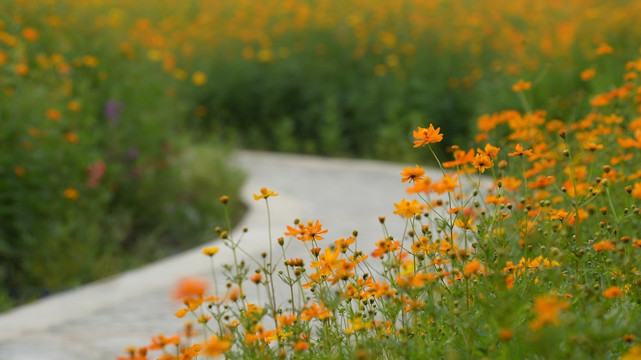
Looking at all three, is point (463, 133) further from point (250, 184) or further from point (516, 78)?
point (250, 184)

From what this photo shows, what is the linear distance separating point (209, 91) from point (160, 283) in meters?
6.06

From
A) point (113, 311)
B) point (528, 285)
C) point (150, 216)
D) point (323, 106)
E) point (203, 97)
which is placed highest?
point (203, 97)

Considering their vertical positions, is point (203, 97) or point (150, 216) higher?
point (203, 97)

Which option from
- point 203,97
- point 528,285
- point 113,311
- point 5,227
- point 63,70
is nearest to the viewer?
point 528,285

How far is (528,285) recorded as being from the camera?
2.34 metres

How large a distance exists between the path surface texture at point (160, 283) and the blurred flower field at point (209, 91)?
2.03 feet

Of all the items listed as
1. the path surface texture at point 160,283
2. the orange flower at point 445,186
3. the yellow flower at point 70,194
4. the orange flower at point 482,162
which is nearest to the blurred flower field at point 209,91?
the yellow flower at point 70,194

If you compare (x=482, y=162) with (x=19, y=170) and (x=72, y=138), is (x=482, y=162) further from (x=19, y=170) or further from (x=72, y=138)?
(x=72, y=138)

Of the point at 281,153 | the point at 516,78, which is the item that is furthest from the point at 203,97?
the point at 516,78

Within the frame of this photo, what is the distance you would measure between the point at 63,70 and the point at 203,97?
4756 mm

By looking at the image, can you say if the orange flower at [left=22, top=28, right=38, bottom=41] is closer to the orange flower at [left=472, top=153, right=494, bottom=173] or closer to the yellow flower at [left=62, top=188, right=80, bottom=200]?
the yellow flower at [left=62, top=188, right=80, bottom=200]

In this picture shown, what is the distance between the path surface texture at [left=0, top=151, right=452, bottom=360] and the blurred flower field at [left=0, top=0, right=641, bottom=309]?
0.62 m

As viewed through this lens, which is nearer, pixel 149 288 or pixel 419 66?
pixel 149 288

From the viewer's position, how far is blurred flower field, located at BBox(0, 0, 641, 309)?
5.50m
